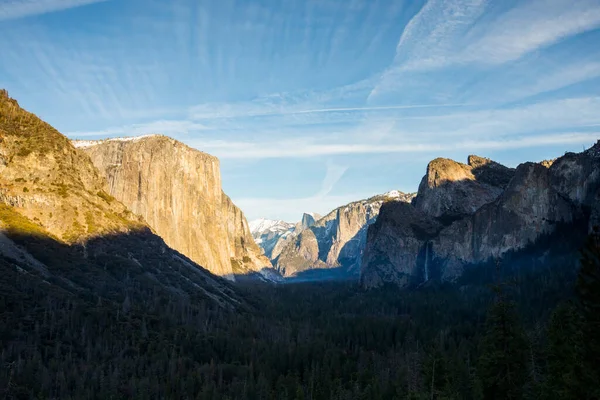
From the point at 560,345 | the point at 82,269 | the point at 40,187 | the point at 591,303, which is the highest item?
the point at 40,187

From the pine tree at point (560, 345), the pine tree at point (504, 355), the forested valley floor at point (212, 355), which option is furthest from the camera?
the forested valley floor at point (212, 355)

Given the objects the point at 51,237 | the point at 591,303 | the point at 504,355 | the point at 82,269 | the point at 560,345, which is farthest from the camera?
the point at 51,237

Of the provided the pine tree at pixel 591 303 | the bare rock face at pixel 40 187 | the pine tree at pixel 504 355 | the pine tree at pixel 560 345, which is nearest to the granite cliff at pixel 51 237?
the bare rock face at pixel 40 187

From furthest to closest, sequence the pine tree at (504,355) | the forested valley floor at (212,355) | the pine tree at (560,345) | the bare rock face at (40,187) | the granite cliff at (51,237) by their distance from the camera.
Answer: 1. the bare rock face at (40,187)
2. the granite cliff at (51,237)
3. the forested valley floor at (212,355)
4. the pine tree at (560,345)
5. the pine tree at (504,355)

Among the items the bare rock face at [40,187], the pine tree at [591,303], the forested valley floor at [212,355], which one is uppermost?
the bare rock face at [40,187]

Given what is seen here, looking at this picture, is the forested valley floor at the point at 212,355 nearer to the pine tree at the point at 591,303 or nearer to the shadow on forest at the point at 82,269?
the shadow on forest at the point at 82,269

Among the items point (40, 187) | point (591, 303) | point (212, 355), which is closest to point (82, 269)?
point (40, 187)

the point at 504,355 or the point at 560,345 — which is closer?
the point at 504,355

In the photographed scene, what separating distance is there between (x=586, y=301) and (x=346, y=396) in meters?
86.9

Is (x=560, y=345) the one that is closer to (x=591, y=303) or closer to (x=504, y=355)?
(x=504, y=355)

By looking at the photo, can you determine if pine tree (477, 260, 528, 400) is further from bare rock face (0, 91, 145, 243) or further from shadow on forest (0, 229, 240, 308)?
bare rock face (0, 91, 145, 243)

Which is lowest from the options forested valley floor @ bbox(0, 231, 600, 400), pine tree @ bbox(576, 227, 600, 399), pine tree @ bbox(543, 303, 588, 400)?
forested valley floor @ bbox(0, 231, 600, 400)

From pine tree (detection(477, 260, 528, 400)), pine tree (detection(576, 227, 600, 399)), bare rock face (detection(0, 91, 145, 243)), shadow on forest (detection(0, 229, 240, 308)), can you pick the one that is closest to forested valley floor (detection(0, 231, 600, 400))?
shadow on forest (detection(0, 229, 240, 308))

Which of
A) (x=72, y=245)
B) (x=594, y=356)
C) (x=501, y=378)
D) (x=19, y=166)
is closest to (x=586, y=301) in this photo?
(x=594, y=356)
